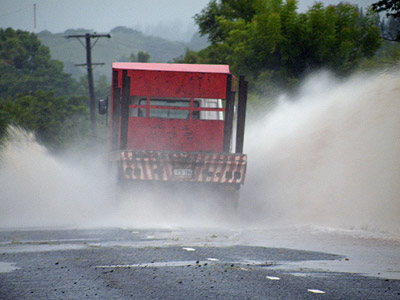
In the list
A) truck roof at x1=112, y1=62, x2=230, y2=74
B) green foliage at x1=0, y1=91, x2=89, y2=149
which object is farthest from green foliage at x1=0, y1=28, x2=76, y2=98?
truck roof at x1=112, y1=62, x2=230, y2=74

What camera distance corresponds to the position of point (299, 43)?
36.7m

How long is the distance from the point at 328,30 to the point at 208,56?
17.2 m

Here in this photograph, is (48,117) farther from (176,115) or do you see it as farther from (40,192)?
(176,115)

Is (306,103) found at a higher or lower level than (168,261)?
higher

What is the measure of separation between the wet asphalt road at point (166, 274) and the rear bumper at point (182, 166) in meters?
3.62

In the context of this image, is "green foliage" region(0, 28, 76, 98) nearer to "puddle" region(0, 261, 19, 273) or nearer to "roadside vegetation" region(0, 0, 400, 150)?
"roadside vegetation" region(0, 0, 400, 150)

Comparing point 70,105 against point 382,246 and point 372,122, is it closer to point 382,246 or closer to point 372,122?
point 372,122

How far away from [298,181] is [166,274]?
874 centimetres

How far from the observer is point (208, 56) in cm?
5269

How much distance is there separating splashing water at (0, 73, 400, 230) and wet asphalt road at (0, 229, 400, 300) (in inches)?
150

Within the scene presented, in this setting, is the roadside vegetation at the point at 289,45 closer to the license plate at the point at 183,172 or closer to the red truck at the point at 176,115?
the red truck at the point at 176,115

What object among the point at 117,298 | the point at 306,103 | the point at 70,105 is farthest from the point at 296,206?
the point at 70,105

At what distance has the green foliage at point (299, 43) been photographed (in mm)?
36438

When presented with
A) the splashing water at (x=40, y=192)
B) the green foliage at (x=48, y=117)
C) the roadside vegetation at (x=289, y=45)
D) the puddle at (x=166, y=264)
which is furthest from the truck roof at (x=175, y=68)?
the green foliage at (x=48, y=117)
